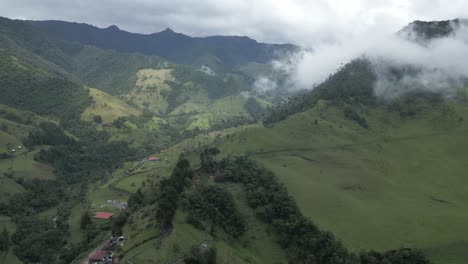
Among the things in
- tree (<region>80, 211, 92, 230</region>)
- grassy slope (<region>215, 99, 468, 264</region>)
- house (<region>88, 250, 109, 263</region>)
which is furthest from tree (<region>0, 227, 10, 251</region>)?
grassy slope (<region>215, 99, 468, 264</region>)

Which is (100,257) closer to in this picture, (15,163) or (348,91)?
(15,163)

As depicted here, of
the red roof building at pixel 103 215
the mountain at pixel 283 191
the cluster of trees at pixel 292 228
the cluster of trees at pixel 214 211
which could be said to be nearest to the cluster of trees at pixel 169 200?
the mountain at pixel 283 191

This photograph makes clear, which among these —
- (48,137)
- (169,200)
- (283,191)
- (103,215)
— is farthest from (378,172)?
(48,137)

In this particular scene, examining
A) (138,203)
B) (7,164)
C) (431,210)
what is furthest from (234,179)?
(7,164)

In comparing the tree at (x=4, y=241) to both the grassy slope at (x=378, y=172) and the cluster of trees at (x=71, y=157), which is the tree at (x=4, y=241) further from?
the cluster of trees at (x=71, y=157)

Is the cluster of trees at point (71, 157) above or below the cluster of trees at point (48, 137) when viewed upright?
below

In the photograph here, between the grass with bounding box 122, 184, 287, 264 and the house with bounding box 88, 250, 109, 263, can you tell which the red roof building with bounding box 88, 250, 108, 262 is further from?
the grass with bounding box 122, 184, 287, 264
